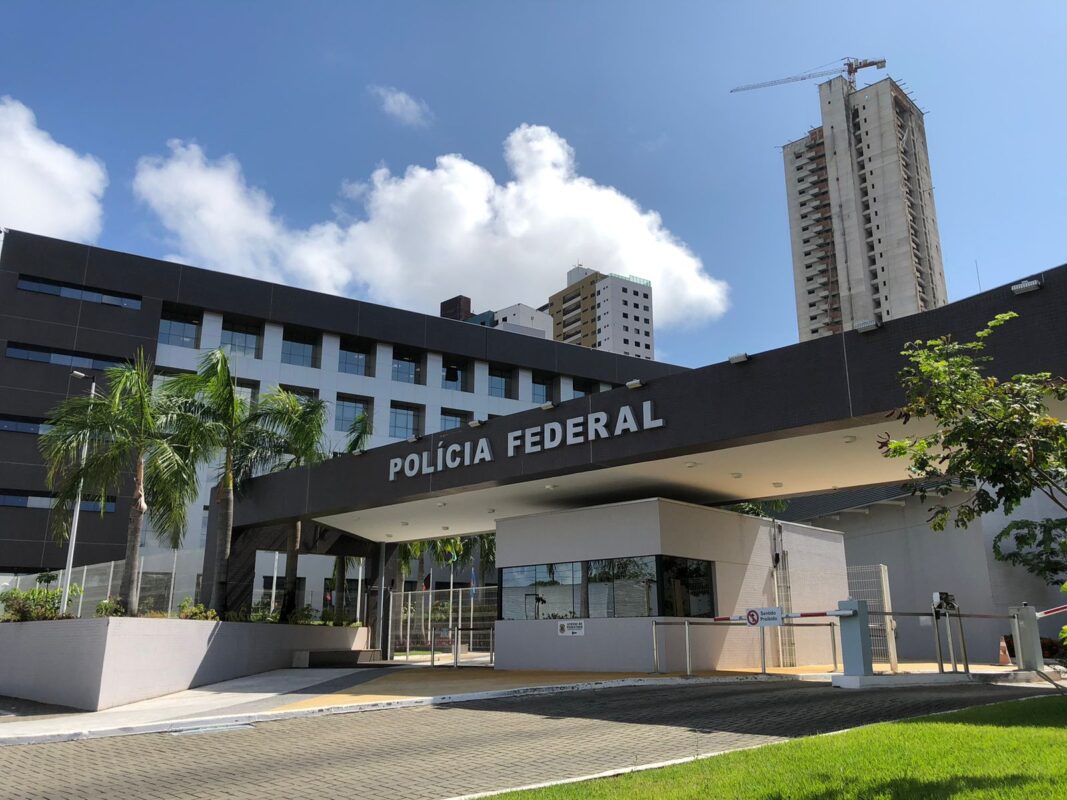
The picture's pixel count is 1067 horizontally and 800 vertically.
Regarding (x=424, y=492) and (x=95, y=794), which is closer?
(x=95, y=794)

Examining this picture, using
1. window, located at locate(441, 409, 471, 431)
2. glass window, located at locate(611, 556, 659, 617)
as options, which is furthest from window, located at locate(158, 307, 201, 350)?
glass window, located at locate(611, 556, 659, 617)

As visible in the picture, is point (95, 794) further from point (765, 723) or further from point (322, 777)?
point (765, 723)

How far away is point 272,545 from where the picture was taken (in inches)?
1097

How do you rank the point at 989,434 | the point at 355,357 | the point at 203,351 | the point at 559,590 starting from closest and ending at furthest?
the point at 989,434, the point at 559,590, the point at 203,351, the point at 355,357

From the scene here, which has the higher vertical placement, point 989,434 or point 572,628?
point 989,434

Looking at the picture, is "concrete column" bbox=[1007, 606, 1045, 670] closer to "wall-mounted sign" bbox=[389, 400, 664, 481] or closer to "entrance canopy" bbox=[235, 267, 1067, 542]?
"entrance canopy" bbox=[235, 267, 1067, 542]

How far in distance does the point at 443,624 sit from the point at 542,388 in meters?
32.9

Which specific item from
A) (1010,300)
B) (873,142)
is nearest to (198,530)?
Result: (1010,300)

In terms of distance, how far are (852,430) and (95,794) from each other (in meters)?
12.1

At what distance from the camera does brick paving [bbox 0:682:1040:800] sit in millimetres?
7855

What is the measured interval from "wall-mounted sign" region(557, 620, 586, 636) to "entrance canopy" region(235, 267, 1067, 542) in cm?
311

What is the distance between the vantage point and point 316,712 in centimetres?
1282

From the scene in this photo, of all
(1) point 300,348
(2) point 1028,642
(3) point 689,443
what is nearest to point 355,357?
(1) point 300,348

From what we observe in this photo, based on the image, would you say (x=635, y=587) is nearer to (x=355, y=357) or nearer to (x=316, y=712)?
(x=316, y=712)
